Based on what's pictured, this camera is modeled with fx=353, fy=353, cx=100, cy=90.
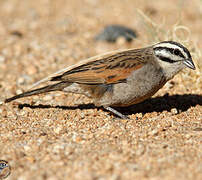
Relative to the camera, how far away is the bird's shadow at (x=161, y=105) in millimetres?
6855

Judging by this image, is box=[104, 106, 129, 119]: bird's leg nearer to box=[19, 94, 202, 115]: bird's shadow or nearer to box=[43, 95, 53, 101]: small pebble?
box=[19, 94, 202, 115]: bird's shadow

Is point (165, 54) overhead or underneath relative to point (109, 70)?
overhead

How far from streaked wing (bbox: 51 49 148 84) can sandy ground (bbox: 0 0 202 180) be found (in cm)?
66

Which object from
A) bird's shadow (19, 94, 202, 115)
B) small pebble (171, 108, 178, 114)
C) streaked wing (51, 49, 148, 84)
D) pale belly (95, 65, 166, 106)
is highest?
streaked wing (51, 49, 148, 84)

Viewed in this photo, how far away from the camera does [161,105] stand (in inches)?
278

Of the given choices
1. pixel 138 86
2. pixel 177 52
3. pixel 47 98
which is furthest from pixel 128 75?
pixel 47 98

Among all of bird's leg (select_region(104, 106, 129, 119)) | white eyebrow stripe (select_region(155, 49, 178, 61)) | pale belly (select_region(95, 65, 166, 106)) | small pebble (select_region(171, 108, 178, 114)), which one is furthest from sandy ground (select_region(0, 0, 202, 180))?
white eyebrow stripe (select_region(155, 49, 178, 61))

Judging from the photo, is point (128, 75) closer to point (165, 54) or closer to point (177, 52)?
point (165, 54)

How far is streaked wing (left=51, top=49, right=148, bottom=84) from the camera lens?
20.7ft

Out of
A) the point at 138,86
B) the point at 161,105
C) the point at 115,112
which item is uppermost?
the point at 138,86

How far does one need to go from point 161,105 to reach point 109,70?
1416 mm

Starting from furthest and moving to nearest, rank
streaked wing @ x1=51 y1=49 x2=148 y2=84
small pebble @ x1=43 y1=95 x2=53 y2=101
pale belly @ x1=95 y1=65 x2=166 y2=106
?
small pebble @ x1=43 y1=95 x2=53 y2=101
streaked wing @ x1=51 y1=49 x2=148 y2=84
pale belly @ x1=95 y1=65 x2=166 y2=106

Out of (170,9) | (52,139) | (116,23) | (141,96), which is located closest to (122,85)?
(141,96)

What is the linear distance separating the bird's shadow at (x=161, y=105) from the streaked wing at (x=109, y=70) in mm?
707
